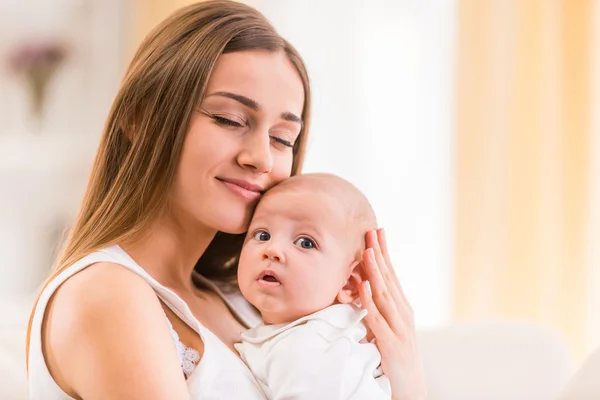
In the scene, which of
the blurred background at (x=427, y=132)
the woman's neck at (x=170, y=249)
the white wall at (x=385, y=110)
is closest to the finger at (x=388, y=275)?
the woman's neck at (x=170, y=249)

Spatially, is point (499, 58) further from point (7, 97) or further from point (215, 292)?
point (7, 97)

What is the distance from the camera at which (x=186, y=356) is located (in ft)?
4.58

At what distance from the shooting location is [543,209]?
3238 millimetres

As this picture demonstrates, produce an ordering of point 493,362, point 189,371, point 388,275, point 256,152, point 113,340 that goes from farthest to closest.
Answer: point 493,362, point 388,275, point 256,152, point 189,371, point 113,340

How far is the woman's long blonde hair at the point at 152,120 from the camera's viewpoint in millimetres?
1470

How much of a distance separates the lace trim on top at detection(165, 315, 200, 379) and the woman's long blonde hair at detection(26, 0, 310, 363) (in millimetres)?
222

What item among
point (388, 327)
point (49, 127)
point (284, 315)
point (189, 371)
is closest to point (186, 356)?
point (189, 371)

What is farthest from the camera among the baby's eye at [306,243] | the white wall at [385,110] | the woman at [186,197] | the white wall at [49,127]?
the white wall at [49,127]

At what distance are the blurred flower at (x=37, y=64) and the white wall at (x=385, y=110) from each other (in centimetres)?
100

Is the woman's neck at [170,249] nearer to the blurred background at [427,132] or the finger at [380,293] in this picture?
the finger at [380,293]

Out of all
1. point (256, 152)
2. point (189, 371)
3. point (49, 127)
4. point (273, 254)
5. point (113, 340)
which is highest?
point (256, 152)

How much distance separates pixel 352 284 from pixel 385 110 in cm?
223

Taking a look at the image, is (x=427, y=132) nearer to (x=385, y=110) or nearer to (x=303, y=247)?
(x=385, y=110)

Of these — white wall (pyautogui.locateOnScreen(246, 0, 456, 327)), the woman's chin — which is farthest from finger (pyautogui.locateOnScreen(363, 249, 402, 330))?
white wall (pyautogui.locateOnScreen(246, 0, 456, 327))
